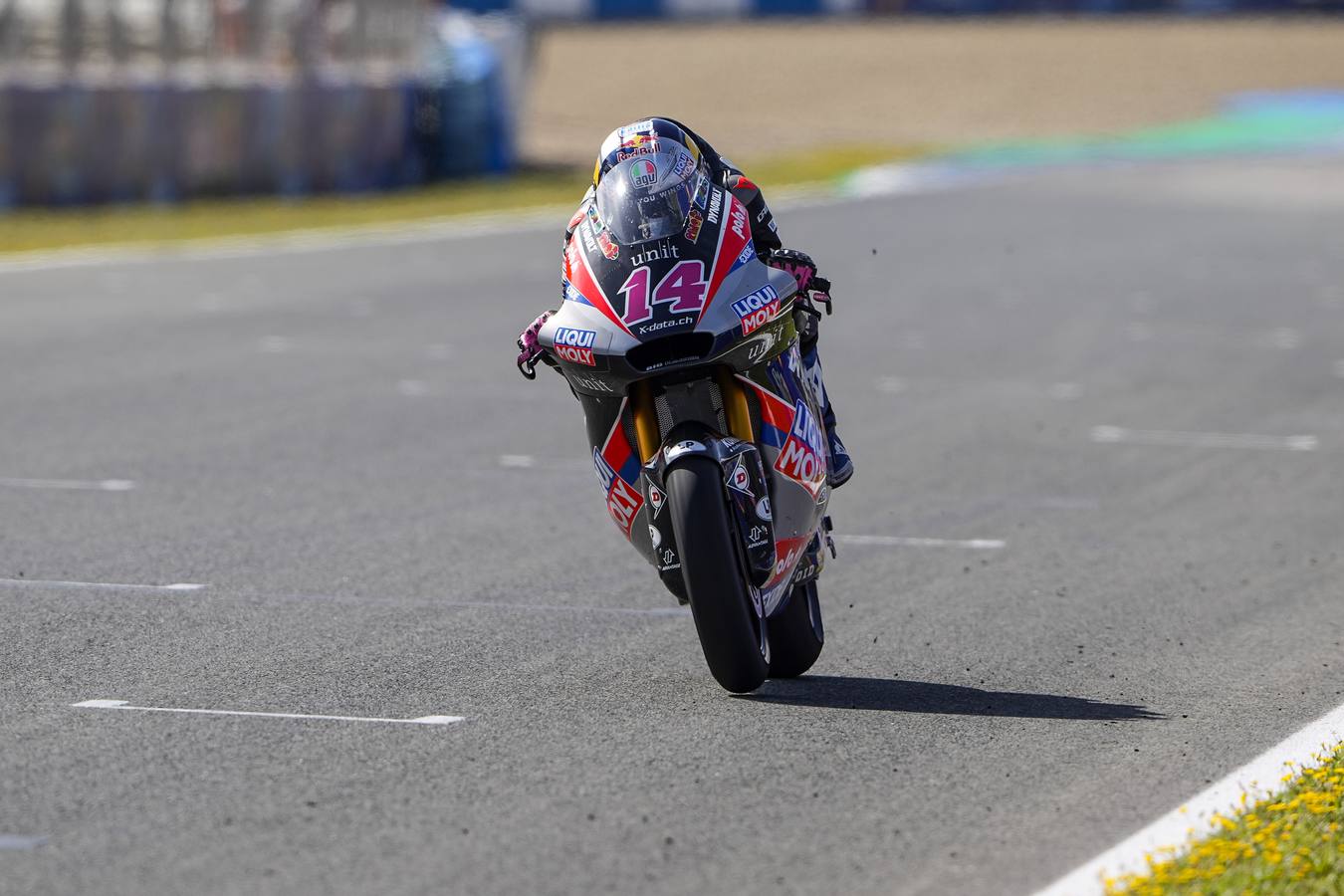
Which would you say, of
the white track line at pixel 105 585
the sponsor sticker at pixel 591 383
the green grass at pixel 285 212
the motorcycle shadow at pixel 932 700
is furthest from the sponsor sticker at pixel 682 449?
the green grass at pixel 285 212

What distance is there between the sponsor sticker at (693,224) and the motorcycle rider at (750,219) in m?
0.14

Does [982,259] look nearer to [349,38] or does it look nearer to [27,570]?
[349,38]

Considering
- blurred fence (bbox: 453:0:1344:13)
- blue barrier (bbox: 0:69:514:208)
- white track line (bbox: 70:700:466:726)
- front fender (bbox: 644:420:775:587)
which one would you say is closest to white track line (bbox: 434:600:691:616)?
front fender (bbox: 644:420:775:587)

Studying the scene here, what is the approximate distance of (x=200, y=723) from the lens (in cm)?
580

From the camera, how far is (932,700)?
627cm

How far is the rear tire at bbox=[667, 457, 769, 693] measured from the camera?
5.82 meters

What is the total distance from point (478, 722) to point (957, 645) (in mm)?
1804

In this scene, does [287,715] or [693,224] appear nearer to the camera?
[287,715]

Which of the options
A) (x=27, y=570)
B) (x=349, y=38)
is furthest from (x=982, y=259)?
(x=27, y=570)

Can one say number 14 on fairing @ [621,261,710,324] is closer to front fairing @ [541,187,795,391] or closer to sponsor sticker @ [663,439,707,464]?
front fairing @ [541,187,795,391]

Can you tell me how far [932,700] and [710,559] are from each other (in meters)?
0.88

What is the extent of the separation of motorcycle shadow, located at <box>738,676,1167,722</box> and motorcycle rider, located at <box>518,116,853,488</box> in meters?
0.64

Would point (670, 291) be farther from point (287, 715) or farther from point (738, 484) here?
point (287, 715)

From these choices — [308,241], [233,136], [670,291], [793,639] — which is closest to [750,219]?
[670,291]
